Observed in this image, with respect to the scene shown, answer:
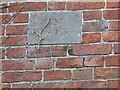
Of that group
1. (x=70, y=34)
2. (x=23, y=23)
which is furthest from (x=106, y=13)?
(x=23, y=23)

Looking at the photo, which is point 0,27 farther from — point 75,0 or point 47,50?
point 75,0

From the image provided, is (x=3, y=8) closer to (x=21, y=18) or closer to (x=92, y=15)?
(x=21, y=18)

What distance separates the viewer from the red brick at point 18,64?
1293 millimetres

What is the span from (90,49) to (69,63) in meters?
0.17

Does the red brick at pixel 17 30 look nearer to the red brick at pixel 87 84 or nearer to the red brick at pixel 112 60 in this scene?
the red brick at pixel 87 84

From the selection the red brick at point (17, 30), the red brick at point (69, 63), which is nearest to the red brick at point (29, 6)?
the red brick at point (17, 30)

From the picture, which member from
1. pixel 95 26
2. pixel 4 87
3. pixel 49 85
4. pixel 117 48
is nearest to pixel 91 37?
pixel 95 26

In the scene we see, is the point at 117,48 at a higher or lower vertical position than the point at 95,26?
lower

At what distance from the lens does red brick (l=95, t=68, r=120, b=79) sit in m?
1.26

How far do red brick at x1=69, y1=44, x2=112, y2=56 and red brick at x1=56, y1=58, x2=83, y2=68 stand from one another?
46mm

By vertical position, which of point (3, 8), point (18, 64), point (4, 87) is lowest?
point (4, 87)

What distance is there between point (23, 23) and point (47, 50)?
248mm

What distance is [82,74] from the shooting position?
1.27m

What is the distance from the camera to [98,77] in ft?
4.14
